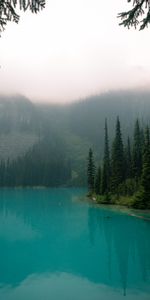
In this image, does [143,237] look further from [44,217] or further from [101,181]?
[101,181]

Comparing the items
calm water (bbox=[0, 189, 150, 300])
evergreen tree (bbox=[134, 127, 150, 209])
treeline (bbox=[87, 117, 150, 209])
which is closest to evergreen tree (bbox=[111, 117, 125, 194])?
treeline (bbox=[87, 117, 150, 209])

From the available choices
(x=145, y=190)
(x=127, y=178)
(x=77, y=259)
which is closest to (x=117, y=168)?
(x=127, y=178)

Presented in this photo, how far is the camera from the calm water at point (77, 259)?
2183 cm

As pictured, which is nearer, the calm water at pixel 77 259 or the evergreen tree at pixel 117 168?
the calm water at pixel 77 259

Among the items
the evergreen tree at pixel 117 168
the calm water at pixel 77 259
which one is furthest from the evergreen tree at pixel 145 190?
the evergreen tree at pixel 117 168

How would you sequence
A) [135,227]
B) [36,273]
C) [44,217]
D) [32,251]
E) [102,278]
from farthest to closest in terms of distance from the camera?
[44,217] → [135,227] → [32,251] → [36,273] → [102,278]

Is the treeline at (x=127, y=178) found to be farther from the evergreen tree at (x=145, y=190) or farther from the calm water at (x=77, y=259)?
the calm water at (x=77, y=259)

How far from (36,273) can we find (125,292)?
28.4ft

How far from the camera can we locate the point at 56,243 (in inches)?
1490

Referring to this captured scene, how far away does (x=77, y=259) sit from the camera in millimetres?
30688

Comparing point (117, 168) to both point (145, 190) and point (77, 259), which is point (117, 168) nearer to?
point (145, 190)

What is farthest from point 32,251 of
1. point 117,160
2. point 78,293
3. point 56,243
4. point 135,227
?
point 117,160

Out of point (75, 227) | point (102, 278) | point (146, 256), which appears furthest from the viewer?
point (75, 227)

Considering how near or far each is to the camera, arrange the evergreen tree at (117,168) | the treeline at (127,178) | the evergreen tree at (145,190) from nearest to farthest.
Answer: the evergreen tree at (145,190) < the treeline at (127,178) < the evergreen tree at (117,168)
